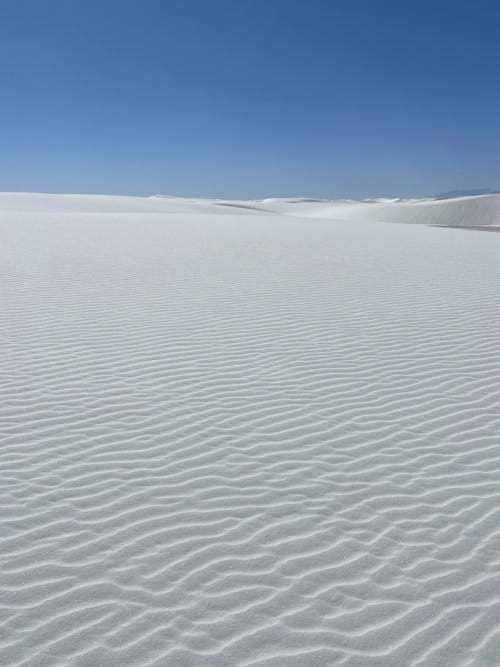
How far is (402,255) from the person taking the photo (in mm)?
17969

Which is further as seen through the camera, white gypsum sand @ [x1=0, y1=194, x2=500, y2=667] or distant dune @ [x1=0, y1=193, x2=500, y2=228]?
distant dune @ [x1=0, y1=193, x2=500, y2=228]

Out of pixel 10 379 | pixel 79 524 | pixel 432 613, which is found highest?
pixel 10 379

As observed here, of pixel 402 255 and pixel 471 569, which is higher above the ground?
pixel 402 255

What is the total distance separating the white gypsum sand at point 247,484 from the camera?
10.4ft

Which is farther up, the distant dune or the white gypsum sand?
the distant dune

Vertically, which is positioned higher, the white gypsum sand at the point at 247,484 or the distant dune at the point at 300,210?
the distant dune at the point at 300,210

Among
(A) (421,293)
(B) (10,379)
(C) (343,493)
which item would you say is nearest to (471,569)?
(C) (343,493)

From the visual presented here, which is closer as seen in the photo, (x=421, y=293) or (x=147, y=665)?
(x=147, y=665)

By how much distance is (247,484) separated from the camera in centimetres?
457

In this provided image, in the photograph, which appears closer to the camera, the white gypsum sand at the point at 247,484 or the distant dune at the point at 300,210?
the white gypsum sand at the point at 247,484

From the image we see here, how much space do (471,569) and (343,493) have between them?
109 cm

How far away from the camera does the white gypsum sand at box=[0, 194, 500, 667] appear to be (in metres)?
3.18

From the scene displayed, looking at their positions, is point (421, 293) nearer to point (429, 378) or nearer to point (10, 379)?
point (429, 378)

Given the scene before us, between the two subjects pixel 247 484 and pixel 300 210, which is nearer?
pixel 247 484
